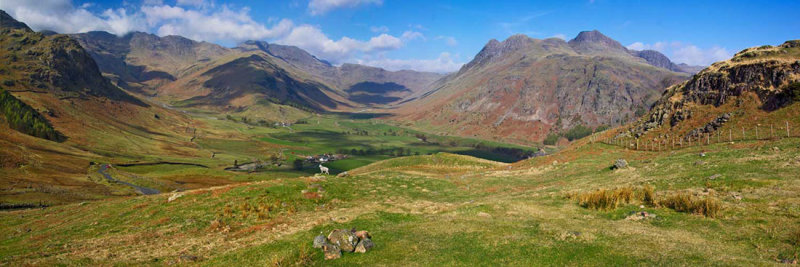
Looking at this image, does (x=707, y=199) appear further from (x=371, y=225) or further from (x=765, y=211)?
A: (x=371, y=225)

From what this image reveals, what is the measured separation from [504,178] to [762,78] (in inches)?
1742

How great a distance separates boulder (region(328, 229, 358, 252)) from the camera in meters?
22.9

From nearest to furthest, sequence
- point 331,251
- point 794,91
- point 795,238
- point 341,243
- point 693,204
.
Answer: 1. point 795,238
2. point 331,251
3. point 341,243
4. point 693,204
5. point 794,91

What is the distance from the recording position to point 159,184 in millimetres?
120062

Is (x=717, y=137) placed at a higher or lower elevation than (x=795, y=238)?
higher

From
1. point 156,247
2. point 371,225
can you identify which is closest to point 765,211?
point 371,225

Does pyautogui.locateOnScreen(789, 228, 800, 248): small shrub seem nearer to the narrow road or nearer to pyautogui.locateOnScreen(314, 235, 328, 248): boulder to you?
pyautogui.locateOnScreen(314, 235, 328, 248): boulder

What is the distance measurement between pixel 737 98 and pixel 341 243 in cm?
7002

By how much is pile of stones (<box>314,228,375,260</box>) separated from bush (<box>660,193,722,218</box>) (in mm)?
22052

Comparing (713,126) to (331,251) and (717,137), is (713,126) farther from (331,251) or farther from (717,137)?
(331,251)

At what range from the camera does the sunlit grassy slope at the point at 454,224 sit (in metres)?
20.0

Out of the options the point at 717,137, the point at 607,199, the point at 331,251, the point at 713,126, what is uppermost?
the point at 713,126

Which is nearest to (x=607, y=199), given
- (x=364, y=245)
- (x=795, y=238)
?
(x=795, y=238)

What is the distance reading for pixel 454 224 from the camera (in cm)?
2752
